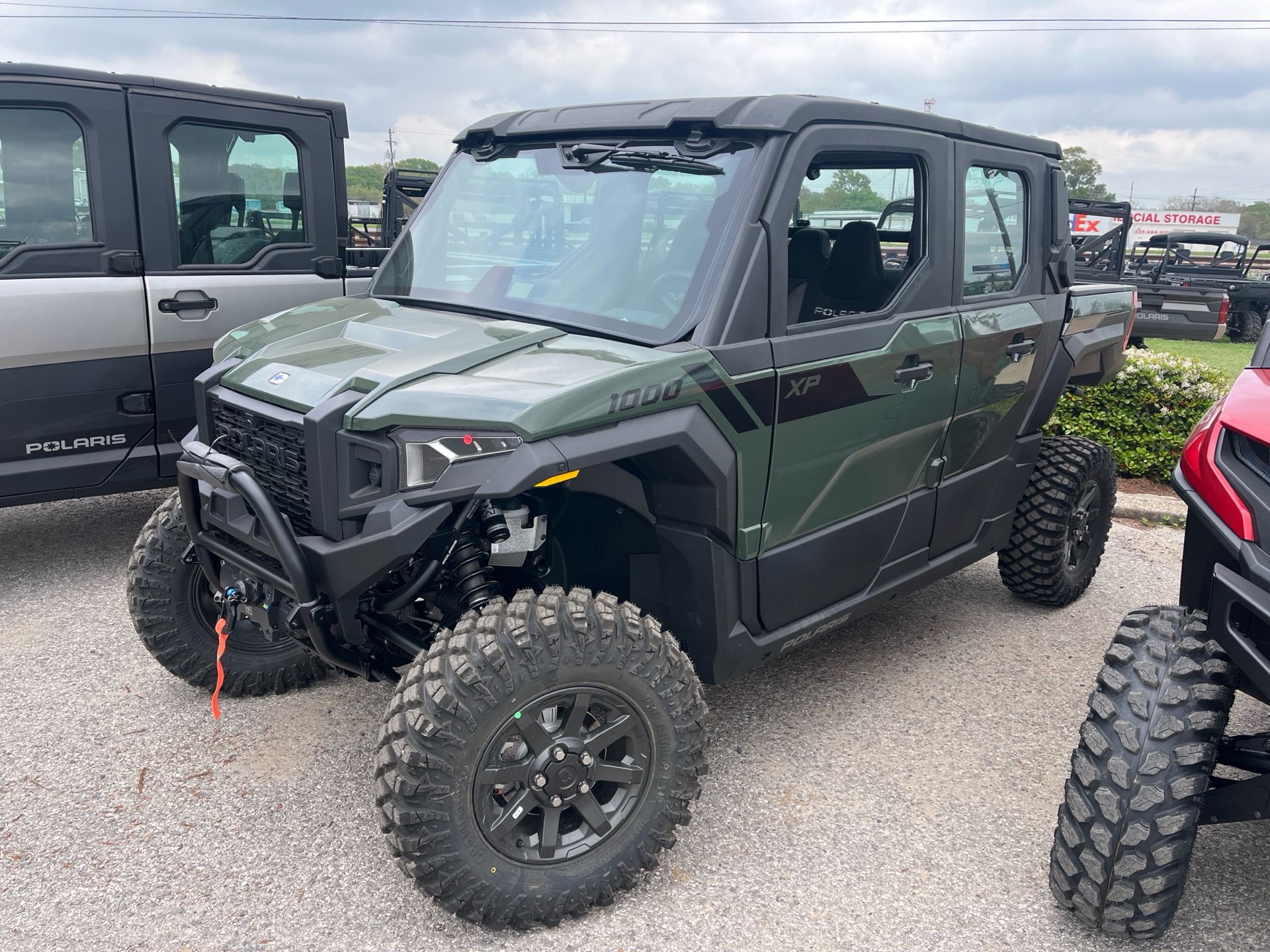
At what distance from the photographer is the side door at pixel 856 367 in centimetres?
314

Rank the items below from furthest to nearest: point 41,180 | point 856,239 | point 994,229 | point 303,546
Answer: point 41,180 < point 994,229 < point 856,239 < point 303,546

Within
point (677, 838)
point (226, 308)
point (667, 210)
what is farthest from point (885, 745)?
point (226, 308)

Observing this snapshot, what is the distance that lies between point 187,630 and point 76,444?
154cm

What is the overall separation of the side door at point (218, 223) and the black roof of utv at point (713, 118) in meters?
1.92

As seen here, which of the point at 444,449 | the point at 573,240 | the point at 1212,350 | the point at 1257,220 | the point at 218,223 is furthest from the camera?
the point at 1257,220

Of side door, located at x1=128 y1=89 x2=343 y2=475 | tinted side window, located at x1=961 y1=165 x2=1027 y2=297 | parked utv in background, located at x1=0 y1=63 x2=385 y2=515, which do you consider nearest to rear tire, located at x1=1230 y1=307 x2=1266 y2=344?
tinted side window, located at x1=961 y1=165 x2=1027 y2=297

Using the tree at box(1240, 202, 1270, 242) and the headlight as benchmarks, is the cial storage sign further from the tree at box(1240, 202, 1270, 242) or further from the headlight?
the headlight

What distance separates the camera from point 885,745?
3.68 meters

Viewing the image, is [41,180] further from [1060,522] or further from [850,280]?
[1060,522]

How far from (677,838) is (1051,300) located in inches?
109

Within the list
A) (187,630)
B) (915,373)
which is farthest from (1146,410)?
(187,630)

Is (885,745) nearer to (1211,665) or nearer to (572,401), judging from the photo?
(1211,665)

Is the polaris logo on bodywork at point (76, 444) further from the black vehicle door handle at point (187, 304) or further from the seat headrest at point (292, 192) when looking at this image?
the seat headrest at point (292, 192)

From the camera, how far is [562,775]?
105 inches
